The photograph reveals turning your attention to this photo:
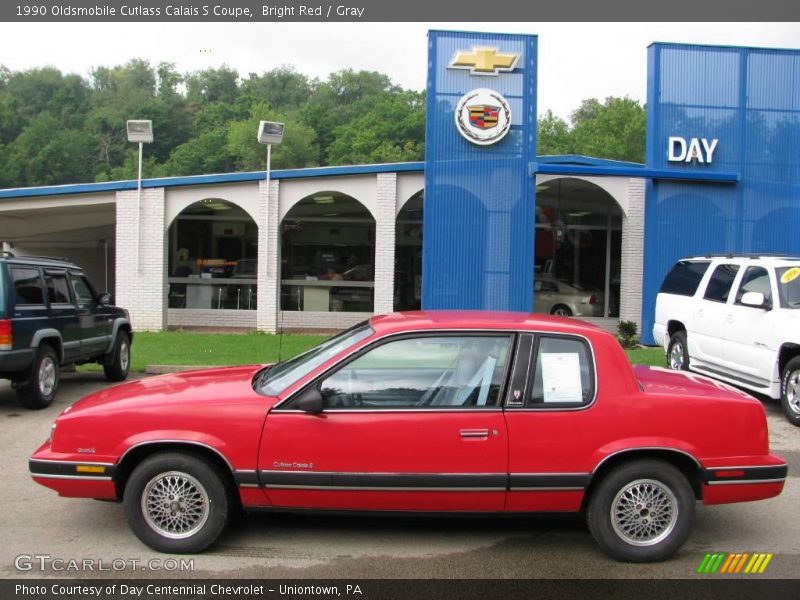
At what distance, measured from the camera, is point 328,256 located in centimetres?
2056

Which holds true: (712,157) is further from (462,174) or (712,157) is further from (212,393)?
(212,393)

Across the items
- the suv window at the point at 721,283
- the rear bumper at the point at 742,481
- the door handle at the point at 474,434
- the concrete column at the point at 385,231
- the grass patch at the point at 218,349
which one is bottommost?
the grass patch at the point at 218,349

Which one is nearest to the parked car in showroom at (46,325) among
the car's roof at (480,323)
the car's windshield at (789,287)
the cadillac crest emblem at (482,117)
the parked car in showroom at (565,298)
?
the car's roof at (480,323)

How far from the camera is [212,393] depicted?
16.0 feet

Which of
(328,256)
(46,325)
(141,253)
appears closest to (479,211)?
(328,256)

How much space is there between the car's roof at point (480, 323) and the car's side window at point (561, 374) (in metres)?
0.09

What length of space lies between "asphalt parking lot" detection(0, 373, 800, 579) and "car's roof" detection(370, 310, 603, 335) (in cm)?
141

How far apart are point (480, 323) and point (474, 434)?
2.46 ft

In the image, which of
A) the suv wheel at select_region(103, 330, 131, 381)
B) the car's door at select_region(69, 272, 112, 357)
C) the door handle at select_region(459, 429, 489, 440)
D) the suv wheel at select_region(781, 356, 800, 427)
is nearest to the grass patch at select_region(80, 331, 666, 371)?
the suv wheel at select_region(103, 330, 131, 381)

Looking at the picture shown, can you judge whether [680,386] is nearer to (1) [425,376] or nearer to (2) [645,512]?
(2) [645,512]

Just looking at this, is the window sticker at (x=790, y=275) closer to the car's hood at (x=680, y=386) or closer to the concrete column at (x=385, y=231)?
the car's hood at (x=680, y=386)

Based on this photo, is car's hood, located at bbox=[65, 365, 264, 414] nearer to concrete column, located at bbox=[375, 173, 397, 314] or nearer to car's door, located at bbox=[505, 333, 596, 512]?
car's door, located at bbox=[505, 333, 596, 512]

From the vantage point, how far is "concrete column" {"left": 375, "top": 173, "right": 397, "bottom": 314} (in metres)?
17.5

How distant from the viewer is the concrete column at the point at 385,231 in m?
17.5
